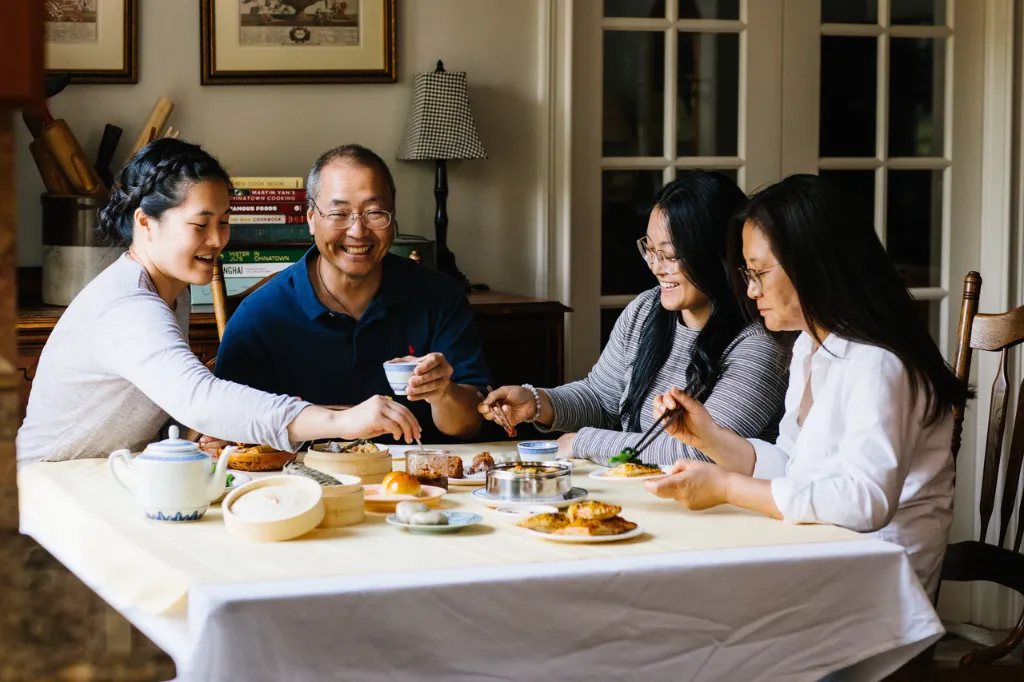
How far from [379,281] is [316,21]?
104 centimetres

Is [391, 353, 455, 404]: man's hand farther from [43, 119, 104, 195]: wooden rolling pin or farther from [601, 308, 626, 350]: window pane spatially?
[601, 308, 626, 350]: window pane

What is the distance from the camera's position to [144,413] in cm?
217

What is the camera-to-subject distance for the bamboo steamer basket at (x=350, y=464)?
6.36ft

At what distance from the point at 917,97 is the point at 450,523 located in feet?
9.55

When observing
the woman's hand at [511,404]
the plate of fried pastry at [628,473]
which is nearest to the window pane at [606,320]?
the woman's hand at [511,404]

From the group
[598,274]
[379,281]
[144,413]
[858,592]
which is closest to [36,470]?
[144,413]

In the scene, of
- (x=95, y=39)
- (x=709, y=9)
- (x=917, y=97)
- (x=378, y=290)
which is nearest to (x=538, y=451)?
(x=378, y=290)

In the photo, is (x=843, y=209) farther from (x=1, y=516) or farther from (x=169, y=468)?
(x=1, y=516)

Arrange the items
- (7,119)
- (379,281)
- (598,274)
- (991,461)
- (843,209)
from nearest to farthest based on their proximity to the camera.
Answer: (7,119) → (843,209) → (991,461) → (379,281) → (598,274)

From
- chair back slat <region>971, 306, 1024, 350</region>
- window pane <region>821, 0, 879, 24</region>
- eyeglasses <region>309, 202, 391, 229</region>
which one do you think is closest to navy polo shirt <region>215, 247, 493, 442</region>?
eyeglasses <region>309, 202, 391, 229</region>

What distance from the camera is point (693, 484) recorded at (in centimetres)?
170

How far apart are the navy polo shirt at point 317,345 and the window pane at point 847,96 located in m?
1.81

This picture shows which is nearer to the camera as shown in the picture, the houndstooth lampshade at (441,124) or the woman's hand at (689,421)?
the woman's hand at (689,421)

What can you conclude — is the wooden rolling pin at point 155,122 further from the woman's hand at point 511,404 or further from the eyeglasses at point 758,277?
the eyeglasses at point 758,277
